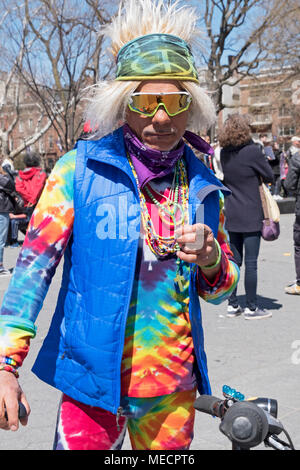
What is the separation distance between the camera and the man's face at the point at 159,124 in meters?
1.89

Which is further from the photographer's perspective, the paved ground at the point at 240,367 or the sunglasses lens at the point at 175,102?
the paved ground at the point at 240,367

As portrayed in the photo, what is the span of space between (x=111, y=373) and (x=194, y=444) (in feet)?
6.08

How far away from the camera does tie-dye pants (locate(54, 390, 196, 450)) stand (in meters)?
1.86

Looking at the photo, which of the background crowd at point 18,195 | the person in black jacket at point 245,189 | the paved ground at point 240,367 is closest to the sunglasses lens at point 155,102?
the paved ground at point 240,367

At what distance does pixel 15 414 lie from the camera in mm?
1495

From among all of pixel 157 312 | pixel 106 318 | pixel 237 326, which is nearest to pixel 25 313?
pixel 106 318

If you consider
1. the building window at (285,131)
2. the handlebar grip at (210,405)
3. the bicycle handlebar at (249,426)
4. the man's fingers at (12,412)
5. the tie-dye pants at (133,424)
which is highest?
the bicycle handlebar at (249,426)

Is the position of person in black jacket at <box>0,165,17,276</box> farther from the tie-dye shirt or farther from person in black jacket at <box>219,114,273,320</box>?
the tie-dye shirt

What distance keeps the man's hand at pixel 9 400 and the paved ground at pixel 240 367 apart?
6.54 feet

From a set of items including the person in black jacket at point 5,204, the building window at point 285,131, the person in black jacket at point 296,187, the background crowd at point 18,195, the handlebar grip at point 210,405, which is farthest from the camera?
the building window at point 285,131

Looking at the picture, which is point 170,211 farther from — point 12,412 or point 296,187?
point 296,187

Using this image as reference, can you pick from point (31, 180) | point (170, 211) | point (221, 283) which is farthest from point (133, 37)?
point (31, 180)

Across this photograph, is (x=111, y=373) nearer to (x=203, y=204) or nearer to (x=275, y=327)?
(x=203, y=204)

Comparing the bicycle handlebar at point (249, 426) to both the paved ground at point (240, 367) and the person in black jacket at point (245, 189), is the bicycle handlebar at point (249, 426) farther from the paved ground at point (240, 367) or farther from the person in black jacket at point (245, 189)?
the person in black jacket at point (245, 189)
